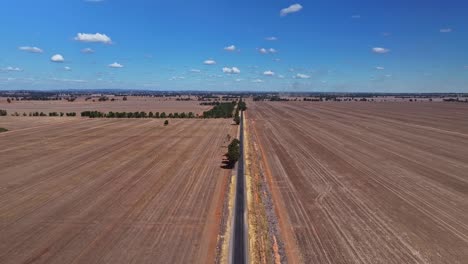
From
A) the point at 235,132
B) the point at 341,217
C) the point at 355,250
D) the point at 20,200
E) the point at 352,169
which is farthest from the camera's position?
the point at 235,132

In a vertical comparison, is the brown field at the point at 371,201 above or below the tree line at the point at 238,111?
below

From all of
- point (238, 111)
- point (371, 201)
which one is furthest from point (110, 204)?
point (238, 111)

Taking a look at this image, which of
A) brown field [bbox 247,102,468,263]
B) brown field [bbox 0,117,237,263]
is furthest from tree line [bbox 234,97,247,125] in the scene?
brown field [bbox 0,117,237,263]

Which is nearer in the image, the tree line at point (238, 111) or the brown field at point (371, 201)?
the brown field at point (371, 201)

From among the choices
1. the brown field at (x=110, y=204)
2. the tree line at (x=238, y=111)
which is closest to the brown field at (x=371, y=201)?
the brown field at (x=110, y=204)

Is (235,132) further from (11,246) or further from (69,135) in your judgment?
(11,246)

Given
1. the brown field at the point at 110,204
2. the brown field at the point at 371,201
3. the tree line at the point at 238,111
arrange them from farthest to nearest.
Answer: the tree line at the point at 238,111 < the brown field at the point at 371,201 < the brown field at the point at 110,204

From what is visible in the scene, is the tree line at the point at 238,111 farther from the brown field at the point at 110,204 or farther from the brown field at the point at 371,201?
the brown field at the point at 110,204

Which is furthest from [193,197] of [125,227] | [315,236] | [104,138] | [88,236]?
[104,138]

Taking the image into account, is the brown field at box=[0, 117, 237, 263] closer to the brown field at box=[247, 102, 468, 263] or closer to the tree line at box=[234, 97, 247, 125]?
the brown field at box=[247, 102, 468, 263]
